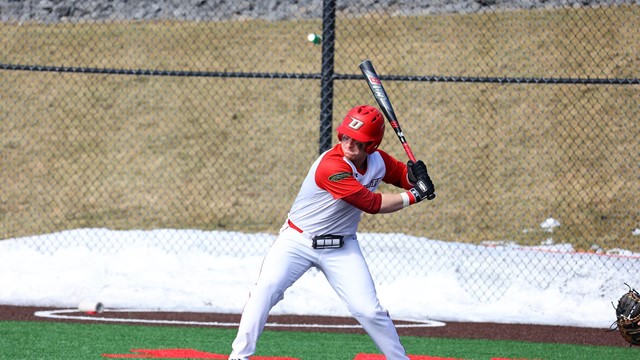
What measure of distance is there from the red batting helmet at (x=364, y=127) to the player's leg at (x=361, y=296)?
0.70 metres

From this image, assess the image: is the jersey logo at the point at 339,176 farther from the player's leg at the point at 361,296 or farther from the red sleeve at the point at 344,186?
the player's leg at the point at 361,296

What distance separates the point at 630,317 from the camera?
545cm

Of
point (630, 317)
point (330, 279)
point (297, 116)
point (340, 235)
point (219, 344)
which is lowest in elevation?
point (630, 317)

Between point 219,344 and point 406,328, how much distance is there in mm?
2007

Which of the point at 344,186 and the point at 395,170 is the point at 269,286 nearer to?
the point at 344,186

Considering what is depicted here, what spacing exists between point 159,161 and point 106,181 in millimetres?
1306

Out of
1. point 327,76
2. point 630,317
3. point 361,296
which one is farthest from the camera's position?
point 327,76

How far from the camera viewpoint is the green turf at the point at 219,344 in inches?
277

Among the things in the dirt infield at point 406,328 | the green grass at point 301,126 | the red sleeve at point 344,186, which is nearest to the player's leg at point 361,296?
the red sleeve at point 344,186

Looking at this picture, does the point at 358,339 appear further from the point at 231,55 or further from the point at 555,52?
the point at 231,55

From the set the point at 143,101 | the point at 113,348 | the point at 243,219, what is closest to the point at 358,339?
the point at 113,348

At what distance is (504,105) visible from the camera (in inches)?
784

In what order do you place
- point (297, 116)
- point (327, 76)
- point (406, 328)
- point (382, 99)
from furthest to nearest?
point (297, 116), point (327, 76), point (406, 328), point (382, 99)

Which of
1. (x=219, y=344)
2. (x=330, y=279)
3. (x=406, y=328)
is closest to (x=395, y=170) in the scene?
(x=330, y=279)
